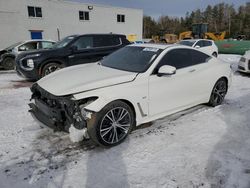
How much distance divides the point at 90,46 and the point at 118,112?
5350 millimetres

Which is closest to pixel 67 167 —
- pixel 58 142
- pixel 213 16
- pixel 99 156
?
pixel 99 156

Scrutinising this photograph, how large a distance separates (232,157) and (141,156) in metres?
1.31

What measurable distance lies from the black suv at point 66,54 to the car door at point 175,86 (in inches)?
175

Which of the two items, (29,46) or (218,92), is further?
(29,46)

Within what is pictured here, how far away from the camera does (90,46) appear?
8297 millimetres

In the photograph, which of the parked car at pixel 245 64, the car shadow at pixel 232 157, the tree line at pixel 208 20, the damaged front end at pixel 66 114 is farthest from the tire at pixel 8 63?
the tree line at pixel 208 20

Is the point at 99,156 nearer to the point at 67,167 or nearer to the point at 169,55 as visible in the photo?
the point at 67,167

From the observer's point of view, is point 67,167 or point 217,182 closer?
point 217,182

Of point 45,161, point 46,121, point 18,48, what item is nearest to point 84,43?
point 18,48

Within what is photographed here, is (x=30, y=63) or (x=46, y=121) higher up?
(x=30, y=63)

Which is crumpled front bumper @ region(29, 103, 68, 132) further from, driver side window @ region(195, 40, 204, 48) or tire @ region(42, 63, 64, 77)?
driver side window @ region(195, 40, 204, 48)

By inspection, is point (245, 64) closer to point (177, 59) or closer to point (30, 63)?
point (177, 59)

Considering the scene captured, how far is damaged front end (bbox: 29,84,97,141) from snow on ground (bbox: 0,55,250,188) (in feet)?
1.26

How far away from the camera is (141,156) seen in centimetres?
329
